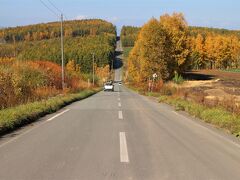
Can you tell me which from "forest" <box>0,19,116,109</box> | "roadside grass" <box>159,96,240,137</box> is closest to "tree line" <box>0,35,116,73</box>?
"forest" <box>0,19,116,109</box>

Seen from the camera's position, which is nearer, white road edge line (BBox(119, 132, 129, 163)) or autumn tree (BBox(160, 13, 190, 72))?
white road edge line (BBox(119, 132, 129, 163))

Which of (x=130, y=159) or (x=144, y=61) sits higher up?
(x=144, y=61)

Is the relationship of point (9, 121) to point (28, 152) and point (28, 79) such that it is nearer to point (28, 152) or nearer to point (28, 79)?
point (28, 152)

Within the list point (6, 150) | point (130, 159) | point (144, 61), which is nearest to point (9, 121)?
point (6, 150)

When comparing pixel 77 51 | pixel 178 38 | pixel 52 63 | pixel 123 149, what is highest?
pixel 77 51

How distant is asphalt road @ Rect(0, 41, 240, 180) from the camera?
21.8 feet

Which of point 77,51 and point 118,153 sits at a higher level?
point 77,51

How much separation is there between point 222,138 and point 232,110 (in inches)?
233

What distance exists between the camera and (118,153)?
335 inches

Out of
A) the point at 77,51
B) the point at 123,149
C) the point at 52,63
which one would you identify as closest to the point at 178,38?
the point at 52,63

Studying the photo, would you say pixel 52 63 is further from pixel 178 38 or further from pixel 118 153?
pixel 118 153

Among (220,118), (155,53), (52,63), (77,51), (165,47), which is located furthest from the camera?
(77,51)

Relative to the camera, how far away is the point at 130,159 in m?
7.87

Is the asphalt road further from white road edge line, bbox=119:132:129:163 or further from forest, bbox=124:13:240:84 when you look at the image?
forest, bbox=124:13:240:84
